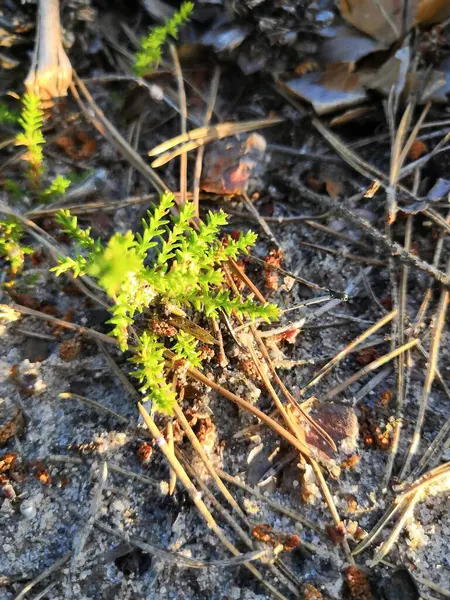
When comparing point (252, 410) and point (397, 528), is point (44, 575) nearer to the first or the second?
point (252, 410)

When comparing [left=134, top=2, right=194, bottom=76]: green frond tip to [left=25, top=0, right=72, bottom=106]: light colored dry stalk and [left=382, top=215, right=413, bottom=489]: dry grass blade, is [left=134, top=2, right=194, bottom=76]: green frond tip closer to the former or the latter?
[left=25, top=0, right=72, bottom=106]: light colored dry stalk

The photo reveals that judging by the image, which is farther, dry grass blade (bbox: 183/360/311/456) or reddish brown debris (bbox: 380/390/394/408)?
reddish brown debris (bbox: 380/390/394/408)

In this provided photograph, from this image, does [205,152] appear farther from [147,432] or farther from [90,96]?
[147,432]

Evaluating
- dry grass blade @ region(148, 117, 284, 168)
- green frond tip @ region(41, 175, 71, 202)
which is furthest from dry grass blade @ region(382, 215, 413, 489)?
green frond tip @ region(41, 175, 71, 202)

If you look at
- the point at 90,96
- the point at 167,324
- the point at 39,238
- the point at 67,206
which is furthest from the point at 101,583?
the point at 90,96

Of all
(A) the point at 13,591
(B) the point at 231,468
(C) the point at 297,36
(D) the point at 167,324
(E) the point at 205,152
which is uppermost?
(C) the point at 297,36

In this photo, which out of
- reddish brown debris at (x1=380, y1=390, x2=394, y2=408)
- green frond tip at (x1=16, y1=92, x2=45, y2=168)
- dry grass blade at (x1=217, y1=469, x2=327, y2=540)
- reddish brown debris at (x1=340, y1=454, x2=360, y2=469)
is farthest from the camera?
green frond tip at (x1=16, y1=92, x2=45, y2=168)
